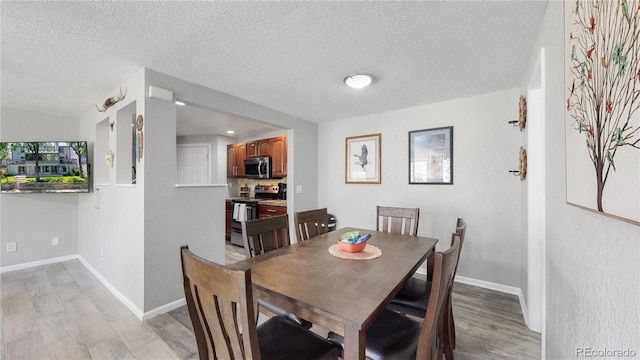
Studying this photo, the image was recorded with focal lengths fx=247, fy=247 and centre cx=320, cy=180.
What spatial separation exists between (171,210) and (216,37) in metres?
1.65

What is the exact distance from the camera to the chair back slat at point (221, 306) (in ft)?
2.58

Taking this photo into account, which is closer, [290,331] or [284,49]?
[290,331]

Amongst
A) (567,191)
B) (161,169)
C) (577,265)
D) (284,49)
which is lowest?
(577,265)

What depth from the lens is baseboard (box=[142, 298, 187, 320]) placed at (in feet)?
7.43

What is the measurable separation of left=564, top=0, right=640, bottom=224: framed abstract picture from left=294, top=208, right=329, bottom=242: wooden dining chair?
70.1 inches

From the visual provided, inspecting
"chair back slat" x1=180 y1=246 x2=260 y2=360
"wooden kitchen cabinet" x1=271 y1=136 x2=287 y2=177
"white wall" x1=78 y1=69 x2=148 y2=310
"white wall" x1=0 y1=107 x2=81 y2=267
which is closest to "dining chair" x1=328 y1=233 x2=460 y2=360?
"chair back slat" x1=180 y1=246 x2=260 y2=360

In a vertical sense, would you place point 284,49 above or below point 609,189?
above

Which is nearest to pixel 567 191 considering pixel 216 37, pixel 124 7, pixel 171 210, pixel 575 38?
pixel 575 38

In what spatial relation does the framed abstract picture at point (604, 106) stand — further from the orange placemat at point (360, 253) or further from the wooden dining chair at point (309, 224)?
the wooden dining chair at point (309, 224)

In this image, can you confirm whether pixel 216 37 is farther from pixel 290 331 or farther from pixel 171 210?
pixel 290 331

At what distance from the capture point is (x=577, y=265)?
1.00 meters

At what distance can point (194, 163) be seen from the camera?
5816 mm

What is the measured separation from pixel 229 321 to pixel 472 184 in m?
3.08

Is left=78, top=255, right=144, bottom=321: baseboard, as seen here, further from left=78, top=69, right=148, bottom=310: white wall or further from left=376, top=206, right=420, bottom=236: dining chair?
left=376, top=206, right=420, bottom=236: dining chair
